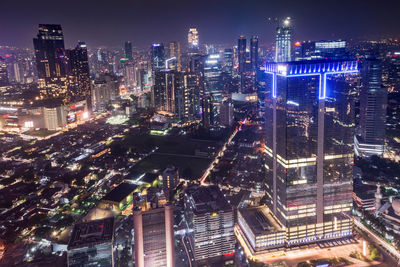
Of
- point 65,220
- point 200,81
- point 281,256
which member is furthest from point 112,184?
point 200,81

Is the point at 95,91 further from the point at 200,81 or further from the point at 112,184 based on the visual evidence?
the point at 112,184

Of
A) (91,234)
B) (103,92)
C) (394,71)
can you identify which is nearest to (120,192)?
(91,234)

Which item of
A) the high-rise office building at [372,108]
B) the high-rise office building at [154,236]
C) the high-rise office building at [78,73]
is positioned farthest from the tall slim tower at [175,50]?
the high-rise office building at [154,236]

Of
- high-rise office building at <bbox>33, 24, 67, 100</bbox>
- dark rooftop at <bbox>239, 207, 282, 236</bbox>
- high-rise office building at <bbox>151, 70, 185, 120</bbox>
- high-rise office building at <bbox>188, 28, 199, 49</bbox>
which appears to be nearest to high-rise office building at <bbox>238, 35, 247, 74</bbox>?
high-rise office building at <bbox>188, 28, 199, 49</bbox>

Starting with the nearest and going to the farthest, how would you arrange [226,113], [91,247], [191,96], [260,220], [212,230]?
[91,247] < [212,230] < [260,220] < [226,113] < [191,96]

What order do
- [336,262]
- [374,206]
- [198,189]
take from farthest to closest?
[374,206] < [198,189] < [336,262]

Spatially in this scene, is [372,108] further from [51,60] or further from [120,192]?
[51,60]

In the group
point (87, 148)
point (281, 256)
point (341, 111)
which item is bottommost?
point (281, 256)
